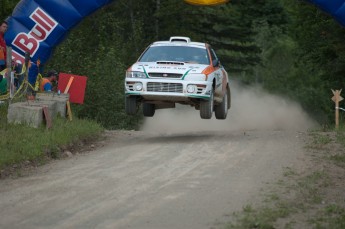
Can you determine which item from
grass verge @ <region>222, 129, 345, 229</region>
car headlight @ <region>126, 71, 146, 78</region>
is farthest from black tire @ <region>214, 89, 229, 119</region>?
grass verge @ <region>222, 129, 345, 229</region>

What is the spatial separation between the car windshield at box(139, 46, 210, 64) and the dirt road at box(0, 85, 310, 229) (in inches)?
71.0

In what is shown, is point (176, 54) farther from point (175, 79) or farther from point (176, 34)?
point (176, 34)

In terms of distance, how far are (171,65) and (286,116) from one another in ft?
44.4

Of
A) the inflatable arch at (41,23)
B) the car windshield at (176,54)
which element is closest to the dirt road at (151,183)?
the car windshield at (176,54)

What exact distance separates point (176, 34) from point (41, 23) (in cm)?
2728

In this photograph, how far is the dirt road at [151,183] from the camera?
10.3m

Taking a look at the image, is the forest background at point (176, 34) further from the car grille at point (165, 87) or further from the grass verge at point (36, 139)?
the car grille at point (165, 87)

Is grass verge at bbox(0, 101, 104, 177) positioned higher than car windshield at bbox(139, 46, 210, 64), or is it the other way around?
car windshield at bbox(139, 46, 210, 64)

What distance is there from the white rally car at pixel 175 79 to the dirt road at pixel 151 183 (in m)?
0.89

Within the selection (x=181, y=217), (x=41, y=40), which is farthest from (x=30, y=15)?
(x=181, y=217)

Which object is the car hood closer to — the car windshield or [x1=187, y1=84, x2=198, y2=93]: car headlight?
[x1=187, y1=84, x2=198, y2=93]: car headlight

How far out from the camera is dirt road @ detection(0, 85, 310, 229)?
33.8 feet

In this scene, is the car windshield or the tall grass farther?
the car windshield

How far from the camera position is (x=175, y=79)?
18.8m
